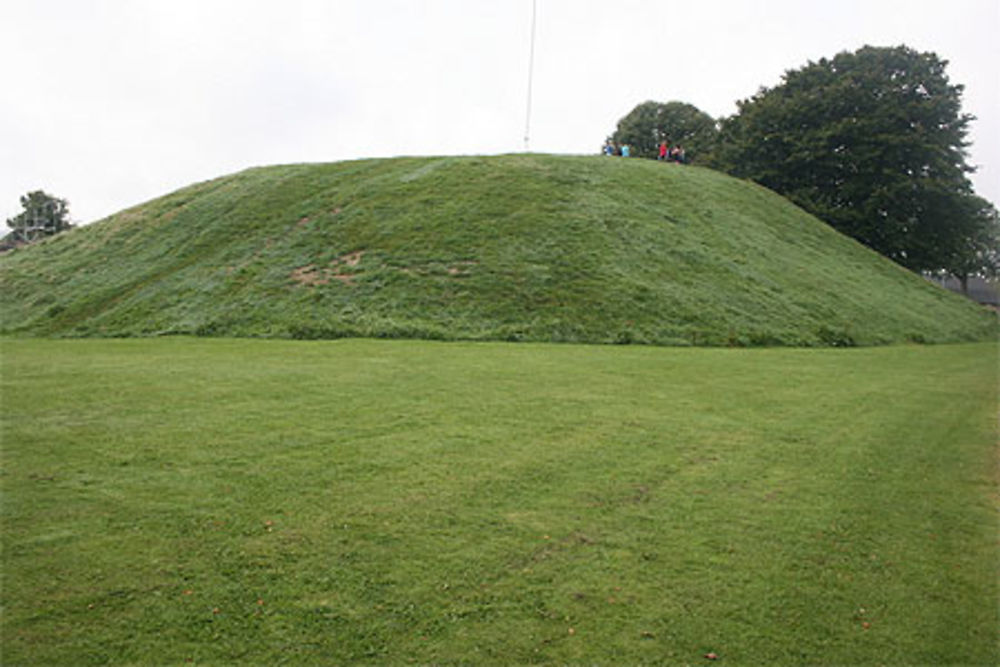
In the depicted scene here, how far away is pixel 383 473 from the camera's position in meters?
6.00

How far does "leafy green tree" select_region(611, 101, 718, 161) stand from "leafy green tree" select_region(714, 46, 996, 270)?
16.8 m

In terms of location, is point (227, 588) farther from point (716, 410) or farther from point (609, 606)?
point (716, 410)

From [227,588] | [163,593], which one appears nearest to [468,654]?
[227,588]

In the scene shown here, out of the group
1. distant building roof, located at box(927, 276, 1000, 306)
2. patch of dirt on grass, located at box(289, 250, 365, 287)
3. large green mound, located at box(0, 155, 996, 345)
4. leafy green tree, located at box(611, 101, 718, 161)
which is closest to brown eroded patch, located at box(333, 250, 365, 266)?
patch of dirt on grass, located at box(289, 250, 365, 287)

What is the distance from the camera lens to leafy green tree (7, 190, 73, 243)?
8294cm

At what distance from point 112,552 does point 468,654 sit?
2612 millimetres

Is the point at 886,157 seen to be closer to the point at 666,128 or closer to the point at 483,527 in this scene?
the point at 666,128

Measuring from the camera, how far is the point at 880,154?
44.9m

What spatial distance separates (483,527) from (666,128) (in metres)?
69.6

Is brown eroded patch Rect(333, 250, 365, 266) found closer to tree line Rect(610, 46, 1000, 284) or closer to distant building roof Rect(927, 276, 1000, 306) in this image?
tree line Rect(610, 46, 1000, 284)

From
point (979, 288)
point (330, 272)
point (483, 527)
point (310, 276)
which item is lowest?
point (483, 527)

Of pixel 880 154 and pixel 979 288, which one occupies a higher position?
pixel 880 154

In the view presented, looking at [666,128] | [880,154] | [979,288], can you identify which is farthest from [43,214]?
[979,288]

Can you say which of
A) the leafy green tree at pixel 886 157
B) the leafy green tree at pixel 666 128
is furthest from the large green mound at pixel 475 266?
the leafy green tree at pixel 666 128
